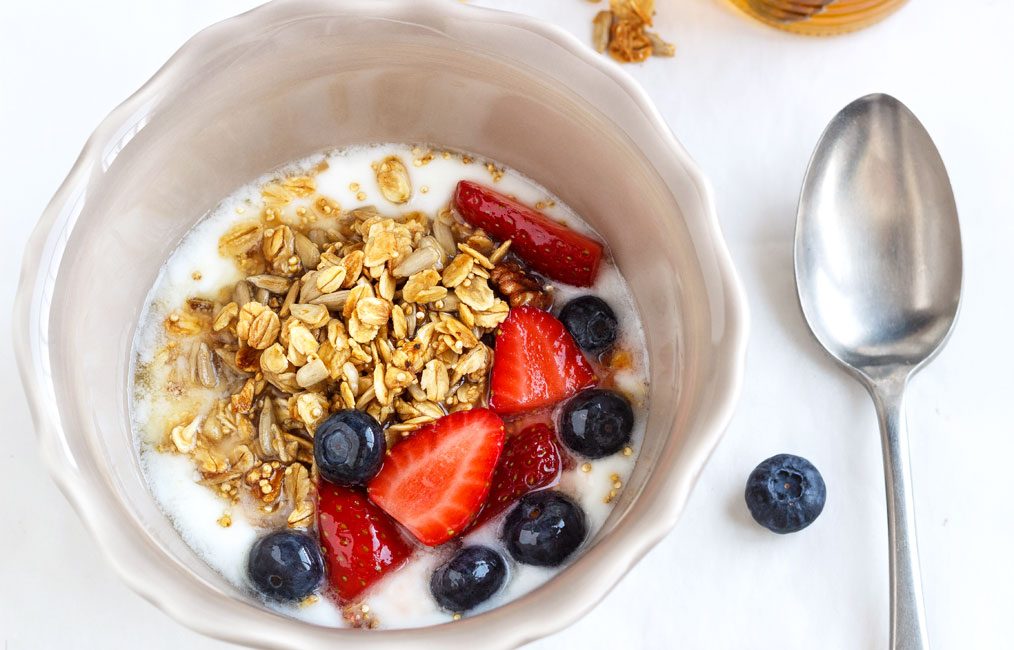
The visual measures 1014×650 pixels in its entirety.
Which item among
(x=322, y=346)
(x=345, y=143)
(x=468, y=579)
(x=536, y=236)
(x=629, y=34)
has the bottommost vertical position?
(x=468, y=579)

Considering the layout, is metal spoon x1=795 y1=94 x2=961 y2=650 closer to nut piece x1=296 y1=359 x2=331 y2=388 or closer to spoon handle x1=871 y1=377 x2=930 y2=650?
spoon handle x1=871 y1=377 x2=930 y2=650

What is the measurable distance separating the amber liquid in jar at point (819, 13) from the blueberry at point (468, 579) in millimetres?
671

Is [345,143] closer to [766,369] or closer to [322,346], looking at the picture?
[322,346]

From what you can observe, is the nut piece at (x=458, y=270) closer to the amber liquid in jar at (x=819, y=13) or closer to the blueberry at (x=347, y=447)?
the blueberry at (x=347, y=447)

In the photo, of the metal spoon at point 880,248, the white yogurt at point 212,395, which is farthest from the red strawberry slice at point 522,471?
the metal spoon at point 880,248

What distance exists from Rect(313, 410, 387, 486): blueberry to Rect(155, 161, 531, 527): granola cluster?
38 mm

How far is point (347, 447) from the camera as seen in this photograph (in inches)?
35.3

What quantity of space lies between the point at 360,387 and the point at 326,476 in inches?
3.5

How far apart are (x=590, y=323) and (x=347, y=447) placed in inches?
10.0

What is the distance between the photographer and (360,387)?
96cm

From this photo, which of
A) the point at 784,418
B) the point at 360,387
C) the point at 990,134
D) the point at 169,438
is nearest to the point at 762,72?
the point at 990,134

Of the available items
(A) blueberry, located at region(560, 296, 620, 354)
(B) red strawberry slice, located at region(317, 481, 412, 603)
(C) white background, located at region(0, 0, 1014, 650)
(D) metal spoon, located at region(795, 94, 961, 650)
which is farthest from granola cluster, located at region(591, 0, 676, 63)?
(B) red strawberry slice, located at region(317, 481, 412, 603)

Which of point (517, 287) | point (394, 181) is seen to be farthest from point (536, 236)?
point (394, 181)

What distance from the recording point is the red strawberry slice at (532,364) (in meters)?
0.97
